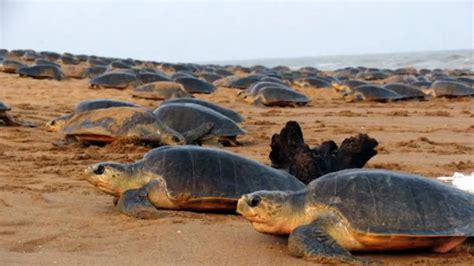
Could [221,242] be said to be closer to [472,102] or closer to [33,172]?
[33,172]

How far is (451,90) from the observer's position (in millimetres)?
15594

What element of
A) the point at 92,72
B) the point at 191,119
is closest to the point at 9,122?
the point at 191,119

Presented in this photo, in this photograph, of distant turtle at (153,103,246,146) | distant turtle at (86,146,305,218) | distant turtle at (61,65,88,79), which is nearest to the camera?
distant turtle at (86,146,305,218)

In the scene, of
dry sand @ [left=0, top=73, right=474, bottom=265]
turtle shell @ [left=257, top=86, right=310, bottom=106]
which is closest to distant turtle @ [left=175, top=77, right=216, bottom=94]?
turtle shell @ [left=257, top=86, right=310, bottom=106]

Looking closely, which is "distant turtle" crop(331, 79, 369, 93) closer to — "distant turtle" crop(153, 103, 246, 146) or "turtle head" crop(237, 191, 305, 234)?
"distant turtle" crop(153, 103, 246, 146)

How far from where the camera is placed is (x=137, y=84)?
15.5 metres

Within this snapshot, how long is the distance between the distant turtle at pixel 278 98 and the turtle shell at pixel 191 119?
5.35 m

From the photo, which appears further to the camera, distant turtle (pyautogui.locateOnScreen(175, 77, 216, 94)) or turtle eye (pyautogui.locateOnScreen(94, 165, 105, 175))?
distant turtle (pyautogui.locateOnScreen(175, 77, 216, 94))

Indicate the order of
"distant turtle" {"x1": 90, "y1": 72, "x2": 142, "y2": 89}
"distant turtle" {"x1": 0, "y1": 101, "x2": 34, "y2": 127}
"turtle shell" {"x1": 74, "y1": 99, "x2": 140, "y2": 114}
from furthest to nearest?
"distant turtle" {"x1": 90, "y1": 72, "x2": 142, "y2": 89}, "distant turtle" {"x1": 0, "y1": 101, "x2": 34, "y2": 127}, "turtle shell" {"x1": 74, "y1": 99, "x2": 140, "y2": 114}

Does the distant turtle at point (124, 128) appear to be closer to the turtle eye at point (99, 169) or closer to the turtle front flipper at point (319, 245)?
the turtle eye at point (99, 169)

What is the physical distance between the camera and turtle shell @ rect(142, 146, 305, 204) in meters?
4.06

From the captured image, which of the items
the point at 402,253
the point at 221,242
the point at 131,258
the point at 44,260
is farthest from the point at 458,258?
the point at 44,260

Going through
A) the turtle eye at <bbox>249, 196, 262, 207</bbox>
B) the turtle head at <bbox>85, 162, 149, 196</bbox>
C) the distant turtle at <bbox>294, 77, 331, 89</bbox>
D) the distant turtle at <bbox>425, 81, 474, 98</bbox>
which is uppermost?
the turtle eye at <bbox>249, 196, 262, 207</bbox>

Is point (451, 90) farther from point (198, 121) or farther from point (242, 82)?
point (198, 121)
